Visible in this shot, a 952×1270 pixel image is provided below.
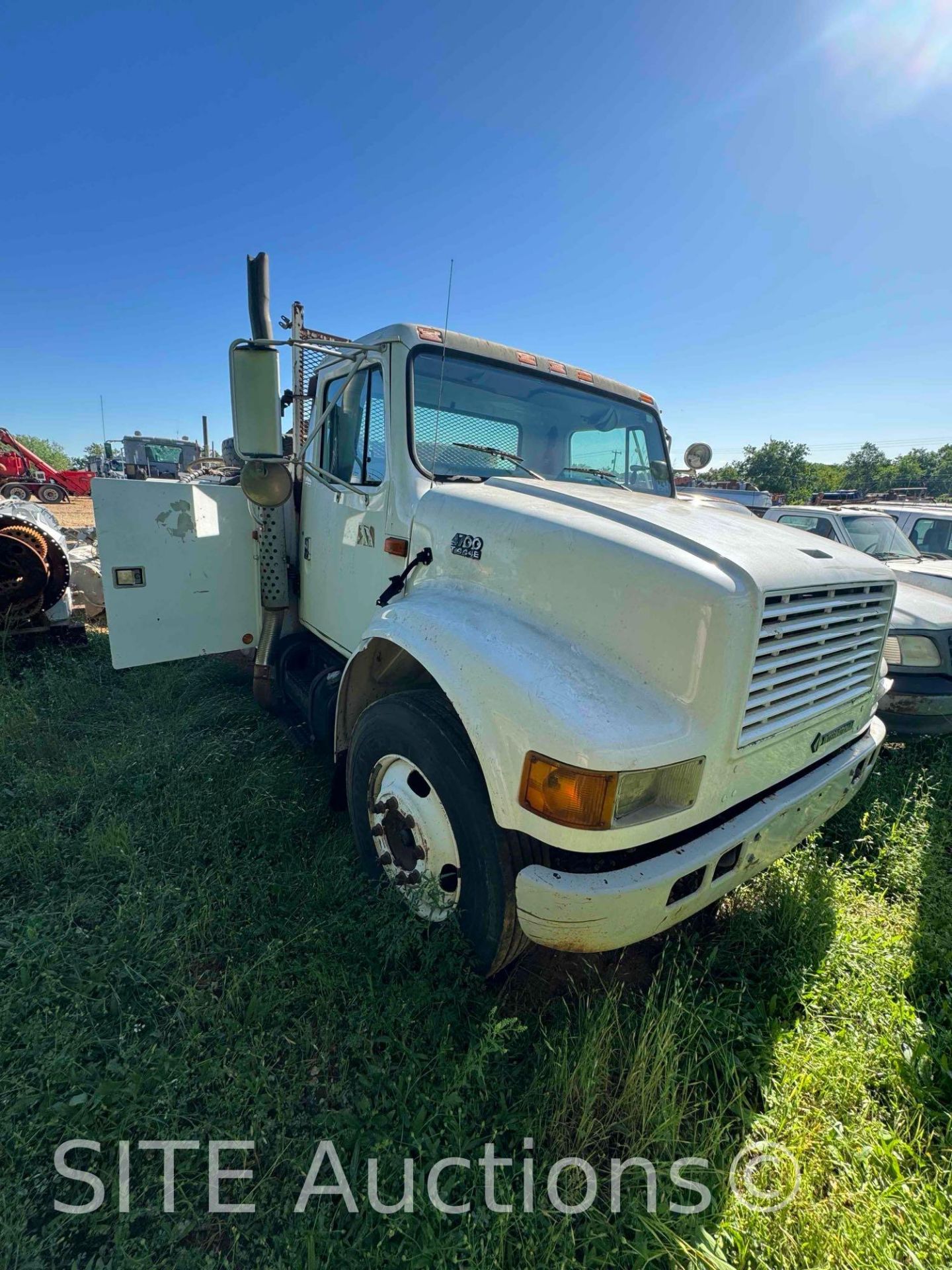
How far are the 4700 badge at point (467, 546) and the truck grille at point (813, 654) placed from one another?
99cm

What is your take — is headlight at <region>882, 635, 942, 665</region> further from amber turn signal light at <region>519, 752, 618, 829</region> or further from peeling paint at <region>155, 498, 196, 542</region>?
peeling paint at <region>155, 498, 196, 542</region>

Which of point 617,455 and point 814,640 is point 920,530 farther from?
point 814,640

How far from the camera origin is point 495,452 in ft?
8.93

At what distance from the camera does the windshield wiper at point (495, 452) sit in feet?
8.87

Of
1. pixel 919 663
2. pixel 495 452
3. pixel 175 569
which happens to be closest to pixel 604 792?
pixel 495 452

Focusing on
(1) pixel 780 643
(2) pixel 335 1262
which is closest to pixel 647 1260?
(2) pixel 335 1262

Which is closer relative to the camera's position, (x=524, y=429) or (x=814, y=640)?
(x=814, y=640)

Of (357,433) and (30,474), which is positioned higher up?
(357,433)

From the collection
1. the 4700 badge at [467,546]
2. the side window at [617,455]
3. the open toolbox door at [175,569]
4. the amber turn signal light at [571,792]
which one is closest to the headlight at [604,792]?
the amber turn signal light at [571,792]

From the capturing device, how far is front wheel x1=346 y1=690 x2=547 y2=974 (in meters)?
1.78

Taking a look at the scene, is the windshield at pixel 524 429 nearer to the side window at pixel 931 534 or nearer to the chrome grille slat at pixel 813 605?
the chrome grille slat at pixel 813 605

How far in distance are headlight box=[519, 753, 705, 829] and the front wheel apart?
1.04 feet
